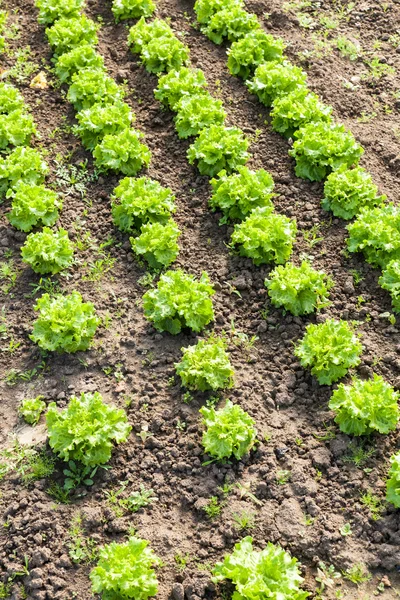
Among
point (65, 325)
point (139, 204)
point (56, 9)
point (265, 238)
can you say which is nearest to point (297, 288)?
point (265, 238)

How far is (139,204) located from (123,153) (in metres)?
0.95

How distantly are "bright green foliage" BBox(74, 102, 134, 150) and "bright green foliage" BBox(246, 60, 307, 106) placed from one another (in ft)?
5.69

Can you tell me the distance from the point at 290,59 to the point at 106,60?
265 centimetres

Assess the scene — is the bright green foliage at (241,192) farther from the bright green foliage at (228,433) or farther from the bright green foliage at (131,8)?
the bright green foliage at (131,8)

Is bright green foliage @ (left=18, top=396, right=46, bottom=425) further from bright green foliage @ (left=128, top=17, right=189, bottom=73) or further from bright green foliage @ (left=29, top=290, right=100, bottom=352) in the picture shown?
bright green foliage @ (left=128, top=17, right=189, bottom=73)

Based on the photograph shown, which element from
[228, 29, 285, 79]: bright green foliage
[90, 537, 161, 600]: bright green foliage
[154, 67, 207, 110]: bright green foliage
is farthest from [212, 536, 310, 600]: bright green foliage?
[228, 29, 285, 79]: bright green foliage

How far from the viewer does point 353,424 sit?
719 cm

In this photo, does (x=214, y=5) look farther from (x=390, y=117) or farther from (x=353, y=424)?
(x=353, y=424)

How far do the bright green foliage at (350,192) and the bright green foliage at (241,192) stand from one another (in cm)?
71

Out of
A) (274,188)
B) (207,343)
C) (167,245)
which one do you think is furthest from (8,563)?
(274,188)

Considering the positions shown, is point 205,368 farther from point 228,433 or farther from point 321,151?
point 321,151

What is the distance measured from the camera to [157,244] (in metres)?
8.52

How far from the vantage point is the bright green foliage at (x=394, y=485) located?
670 centimetres

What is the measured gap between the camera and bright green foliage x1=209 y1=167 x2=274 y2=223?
8938mm
